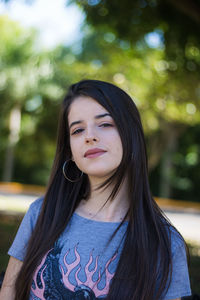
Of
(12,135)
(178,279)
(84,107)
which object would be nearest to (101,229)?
(178,279)

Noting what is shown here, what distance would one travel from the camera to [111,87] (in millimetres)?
1853

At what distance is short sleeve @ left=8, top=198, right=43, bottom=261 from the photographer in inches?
73.2

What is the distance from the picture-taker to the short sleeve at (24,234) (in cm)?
186

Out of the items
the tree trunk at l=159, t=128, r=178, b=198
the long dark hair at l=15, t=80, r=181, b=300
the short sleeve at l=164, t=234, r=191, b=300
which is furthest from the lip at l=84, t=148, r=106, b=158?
the tree trunk at l=159, t=128, r=178, b=198

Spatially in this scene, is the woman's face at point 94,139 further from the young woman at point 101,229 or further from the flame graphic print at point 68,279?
the flame graphic print at point 68,279

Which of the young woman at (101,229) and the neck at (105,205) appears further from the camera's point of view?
the neck at (105,205)

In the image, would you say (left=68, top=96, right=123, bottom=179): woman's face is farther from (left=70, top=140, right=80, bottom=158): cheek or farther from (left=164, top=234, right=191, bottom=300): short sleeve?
(left=164, top=234, right=191, bottom=300): short sleeve

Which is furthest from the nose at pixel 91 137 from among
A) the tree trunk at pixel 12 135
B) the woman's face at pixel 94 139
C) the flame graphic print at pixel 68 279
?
the tree trunk at pixel 12 135

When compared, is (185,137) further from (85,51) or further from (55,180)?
(55,180)

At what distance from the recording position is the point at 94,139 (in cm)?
179

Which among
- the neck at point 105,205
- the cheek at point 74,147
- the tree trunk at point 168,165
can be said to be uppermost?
the tree trunk at point 168,165

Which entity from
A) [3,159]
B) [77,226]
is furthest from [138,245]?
[3,159]

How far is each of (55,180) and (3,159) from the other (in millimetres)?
25523

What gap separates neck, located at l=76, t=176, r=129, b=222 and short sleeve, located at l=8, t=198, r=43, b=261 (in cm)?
23
